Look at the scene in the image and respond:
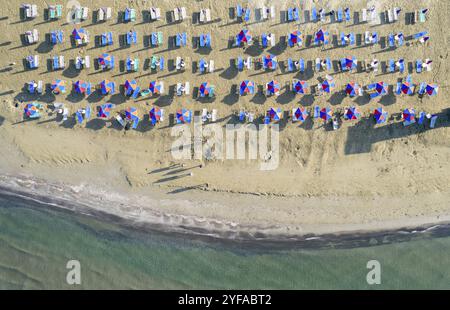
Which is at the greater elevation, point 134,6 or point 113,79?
point 134,6

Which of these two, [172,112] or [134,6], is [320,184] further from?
[134,6]

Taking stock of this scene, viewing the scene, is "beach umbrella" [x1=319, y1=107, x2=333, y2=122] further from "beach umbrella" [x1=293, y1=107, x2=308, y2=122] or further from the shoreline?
the shoreline

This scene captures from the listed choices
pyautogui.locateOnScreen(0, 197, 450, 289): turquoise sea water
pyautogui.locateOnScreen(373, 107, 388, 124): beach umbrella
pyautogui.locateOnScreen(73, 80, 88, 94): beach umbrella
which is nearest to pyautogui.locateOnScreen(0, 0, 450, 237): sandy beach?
pyautogui.locateOnScreen(373, 107, 388, 124): beach umbrella

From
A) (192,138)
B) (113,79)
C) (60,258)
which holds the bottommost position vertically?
(60,258)

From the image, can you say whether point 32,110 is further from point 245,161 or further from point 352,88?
point 352,88

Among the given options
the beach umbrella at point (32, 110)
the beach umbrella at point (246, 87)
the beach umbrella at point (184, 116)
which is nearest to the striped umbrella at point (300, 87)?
the beach umbrella at point (246, 87)

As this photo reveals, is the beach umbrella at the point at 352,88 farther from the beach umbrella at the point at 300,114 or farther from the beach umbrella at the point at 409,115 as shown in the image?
the beach umbrella at the point at 409,115

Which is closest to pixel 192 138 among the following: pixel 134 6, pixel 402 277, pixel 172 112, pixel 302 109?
pixel 172 112
